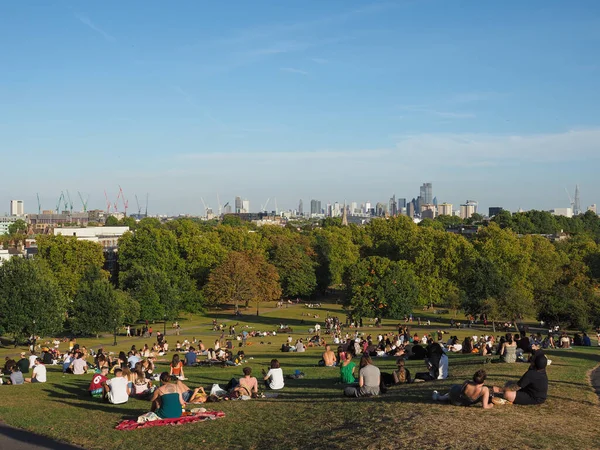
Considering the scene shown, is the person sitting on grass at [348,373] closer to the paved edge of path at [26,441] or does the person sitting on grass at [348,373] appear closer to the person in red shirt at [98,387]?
the person in red shirt at [98,387]

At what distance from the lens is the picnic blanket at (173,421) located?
14773 millimetres

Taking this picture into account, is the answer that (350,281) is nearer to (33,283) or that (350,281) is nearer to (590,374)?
(33,283)

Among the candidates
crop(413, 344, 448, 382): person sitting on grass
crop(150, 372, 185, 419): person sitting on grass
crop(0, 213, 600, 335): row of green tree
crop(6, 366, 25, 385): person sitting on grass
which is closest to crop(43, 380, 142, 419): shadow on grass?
crop(150, 372, 185, 419): person sitting on grass

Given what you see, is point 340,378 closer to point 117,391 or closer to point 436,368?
point 436,368

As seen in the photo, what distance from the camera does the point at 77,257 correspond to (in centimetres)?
8594

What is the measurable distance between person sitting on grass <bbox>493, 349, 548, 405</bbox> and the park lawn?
20cm

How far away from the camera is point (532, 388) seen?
15.0m

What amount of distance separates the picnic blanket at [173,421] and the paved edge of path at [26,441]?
1336mm

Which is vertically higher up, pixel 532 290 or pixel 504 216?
pixel 504 216

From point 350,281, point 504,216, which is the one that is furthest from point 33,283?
point 504,216

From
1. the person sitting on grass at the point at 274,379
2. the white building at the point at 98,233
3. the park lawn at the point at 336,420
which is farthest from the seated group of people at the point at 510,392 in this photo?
the white building at the point at 98,233

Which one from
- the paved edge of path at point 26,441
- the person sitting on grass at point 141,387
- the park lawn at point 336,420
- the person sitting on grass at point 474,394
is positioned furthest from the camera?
the person sitting on grass at point 141,387

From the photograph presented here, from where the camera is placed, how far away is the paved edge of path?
13695 millimetres

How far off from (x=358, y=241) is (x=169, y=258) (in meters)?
51.8
